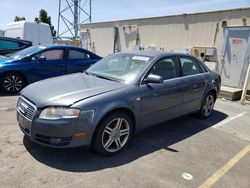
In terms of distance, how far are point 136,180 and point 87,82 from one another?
5.48 feet

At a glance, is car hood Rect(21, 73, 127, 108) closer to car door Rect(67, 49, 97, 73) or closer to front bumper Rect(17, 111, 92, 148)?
front bumper Rect(17, 111, 92, 148)

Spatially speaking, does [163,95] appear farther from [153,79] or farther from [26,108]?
[26,108]

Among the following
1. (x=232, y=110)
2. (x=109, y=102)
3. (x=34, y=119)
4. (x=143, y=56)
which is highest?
(x=143, y=56)

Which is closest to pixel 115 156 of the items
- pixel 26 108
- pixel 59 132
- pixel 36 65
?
pixel 59 132

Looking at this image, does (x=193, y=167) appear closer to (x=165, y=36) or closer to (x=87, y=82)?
(x=87, y=82)

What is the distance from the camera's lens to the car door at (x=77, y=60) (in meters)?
7.69

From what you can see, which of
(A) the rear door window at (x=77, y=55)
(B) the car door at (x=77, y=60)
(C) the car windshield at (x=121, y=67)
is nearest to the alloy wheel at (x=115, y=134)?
(C) the car windshield at (x=121, y=67)

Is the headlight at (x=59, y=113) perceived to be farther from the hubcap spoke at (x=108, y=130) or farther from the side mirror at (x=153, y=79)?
the side mirror at (x=153, y=79)

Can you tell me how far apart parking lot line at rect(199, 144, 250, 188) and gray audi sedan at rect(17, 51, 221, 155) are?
1243 mm

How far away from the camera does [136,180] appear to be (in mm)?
3080

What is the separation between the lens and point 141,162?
3539mm

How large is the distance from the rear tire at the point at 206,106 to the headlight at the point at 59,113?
3.34 metres

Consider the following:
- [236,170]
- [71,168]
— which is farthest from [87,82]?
[236,170]

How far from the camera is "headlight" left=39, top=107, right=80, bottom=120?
3145 millimetres
